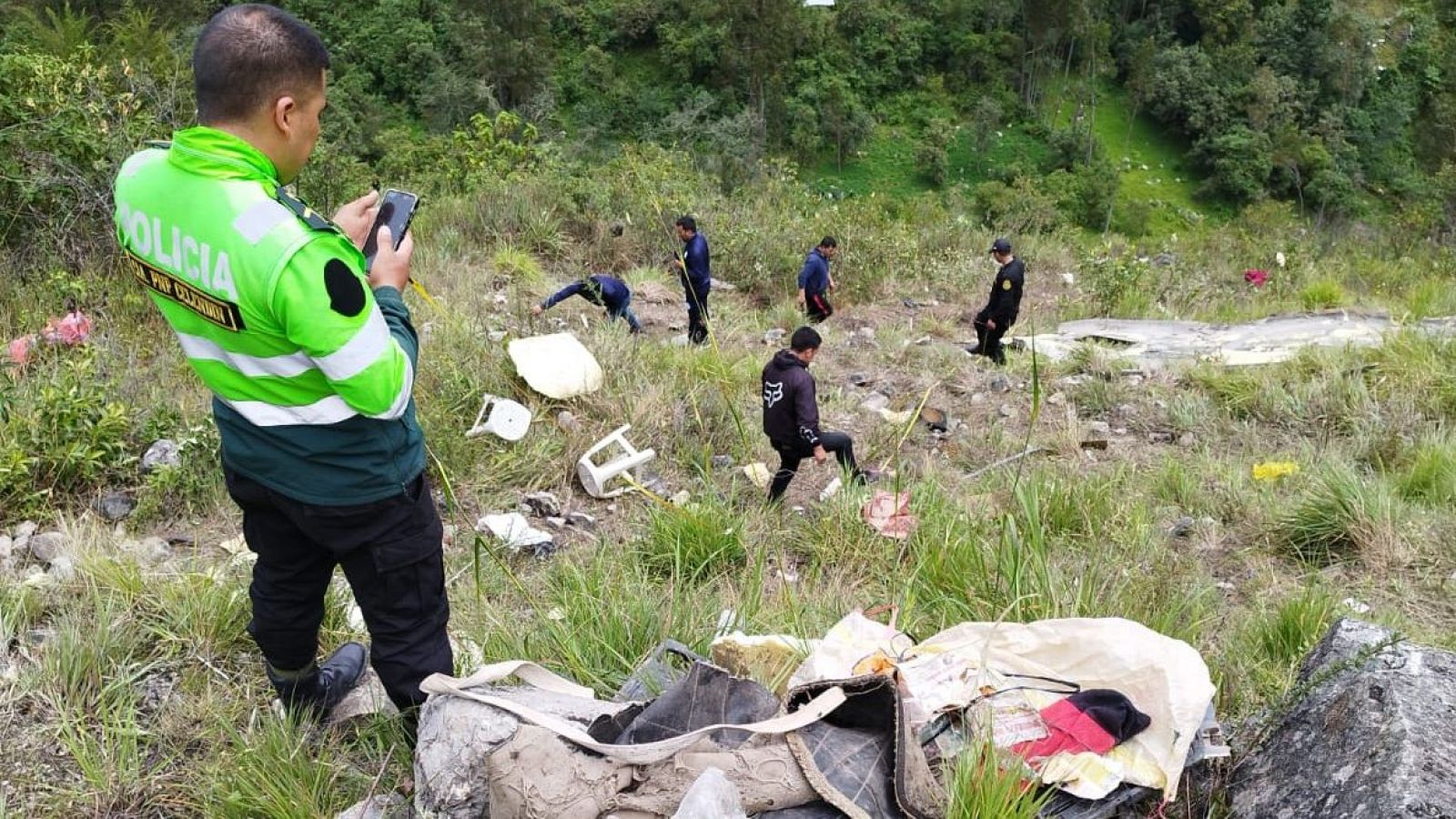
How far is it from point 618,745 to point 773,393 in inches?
113

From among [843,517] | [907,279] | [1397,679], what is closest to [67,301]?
[843,517]

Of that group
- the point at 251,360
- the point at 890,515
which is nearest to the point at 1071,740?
the point at 890,515

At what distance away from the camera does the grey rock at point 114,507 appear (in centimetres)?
344

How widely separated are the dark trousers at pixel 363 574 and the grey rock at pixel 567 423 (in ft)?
7.89

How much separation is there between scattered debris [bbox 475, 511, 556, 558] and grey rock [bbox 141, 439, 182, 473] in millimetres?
1165

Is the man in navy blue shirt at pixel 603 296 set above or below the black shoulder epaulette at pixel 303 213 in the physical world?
below

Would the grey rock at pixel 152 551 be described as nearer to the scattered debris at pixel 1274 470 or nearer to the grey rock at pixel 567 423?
the grey rock at pixel 567 423

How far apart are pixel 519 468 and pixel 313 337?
2.57 metres

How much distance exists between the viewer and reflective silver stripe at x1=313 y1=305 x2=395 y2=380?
164 cm

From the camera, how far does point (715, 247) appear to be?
9.48 m

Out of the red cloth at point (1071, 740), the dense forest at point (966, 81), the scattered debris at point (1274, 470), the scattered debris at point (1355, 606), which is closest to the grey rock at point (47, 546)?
the red cloth at point (1071, 740)

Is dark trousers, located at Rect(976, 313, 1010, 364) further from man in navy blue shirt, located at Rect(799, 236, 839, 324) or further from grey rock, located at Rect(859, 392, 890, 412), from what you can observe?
grey rock, located at Rect(859, 392, 890, 412)

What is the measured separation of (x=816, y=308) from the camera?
A: 7.97m

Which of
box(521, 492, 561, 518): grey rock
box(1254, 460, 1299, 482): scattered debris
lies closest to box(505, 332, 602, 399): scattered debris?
box(521, 492, 561, 518): grey rock
